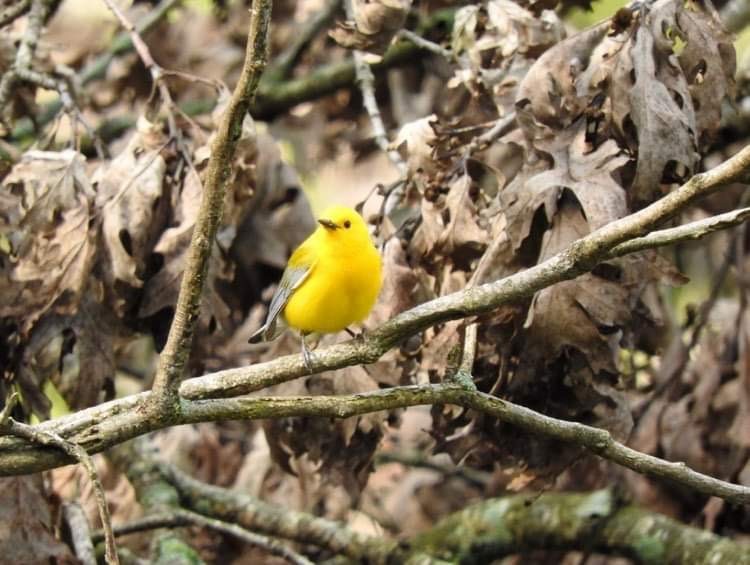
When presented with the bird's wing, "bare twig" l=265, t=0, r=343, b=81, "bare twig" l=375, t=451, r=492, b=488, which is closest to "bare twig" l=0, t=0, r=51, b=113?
the bird's wing

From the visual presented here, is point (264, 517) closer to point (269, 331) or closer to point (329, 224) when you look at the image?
point (269, 331)

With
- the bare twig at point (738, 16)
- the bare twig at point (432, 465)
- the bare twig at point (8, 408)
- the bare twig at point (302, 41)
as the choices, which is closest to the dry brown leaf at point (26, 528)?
the bare twig at point (8, 408)

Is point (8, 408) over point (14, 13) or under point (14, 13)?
under

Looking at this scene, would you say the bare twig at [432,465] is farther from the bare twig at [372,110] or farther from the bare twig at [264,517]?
the bare twig at [372,110]

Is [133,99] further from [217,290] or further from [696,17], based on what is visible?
[696,17]

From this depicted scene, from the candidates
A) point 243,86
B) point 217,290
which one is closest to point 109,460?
point 217,290

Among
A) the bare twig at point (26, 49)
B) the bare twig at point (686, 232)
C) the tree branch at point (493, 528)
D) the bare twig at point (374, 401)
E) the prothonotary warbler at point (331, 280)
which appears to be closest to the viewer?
the bare twig at point (686, 232)

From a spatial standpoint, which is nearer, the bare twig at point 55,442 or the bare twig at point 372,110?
the bare twig at point 55,442

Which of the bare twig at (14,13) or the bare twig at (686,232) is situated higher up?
the bare twig at (14,13)

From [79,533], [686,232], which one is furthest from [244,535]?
[686,232]
